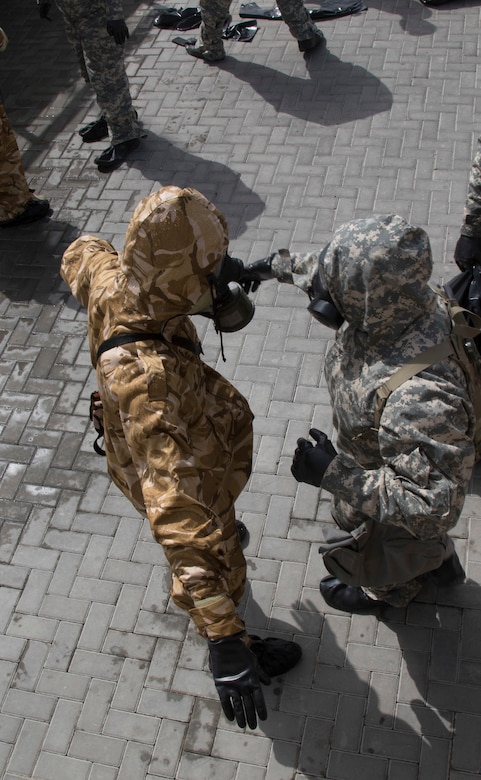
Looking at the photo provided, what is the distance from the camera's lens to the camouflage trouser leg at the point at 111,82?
20.8ft

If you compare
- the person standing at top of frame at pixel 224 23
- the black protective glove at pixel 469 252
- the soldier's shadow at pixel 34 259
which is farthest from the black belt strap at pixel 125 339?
the person standing at top of frame at pixel 224 23

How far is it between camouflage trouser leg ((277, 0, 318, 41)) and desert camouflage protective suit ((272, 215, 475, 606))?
5.52 meters

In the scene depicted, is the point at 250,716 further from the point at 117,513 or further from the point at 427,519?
the point at 117,513

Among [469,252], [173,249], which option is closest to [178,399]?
[173,249]

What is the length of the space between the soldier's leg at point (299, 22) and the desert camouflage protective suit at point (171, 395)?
5.33 meters

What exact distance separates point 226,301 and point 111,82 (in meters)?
4.50

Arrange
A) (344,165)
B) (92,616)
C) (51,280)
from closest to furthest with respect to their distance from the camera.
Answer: (92,616)
(51,280)
(344,165)

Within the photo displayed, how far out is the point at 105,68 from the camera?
643 centimetres

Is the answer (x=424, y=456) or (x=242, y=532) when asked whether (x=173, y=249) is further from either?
(x=242, y=532)

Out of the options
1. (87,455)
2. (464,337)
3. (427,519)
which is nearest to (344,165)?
(87,455)

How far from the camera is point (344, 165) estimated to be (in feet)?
20.6

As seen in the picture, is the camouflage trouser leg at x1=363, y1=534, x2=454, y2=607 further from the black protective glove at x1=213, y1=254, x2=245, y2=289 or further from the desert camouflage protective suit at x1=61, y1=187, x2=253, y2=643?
the black protective glove at x1=213, y1=254, x2=245, y2=289

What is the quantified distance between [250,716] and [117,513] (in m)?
2.05

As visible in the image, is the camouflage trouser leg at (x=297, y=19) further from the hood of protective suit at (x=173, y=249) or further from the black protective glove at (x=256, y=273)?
the hood of protective suit at (x=173, y=249)
